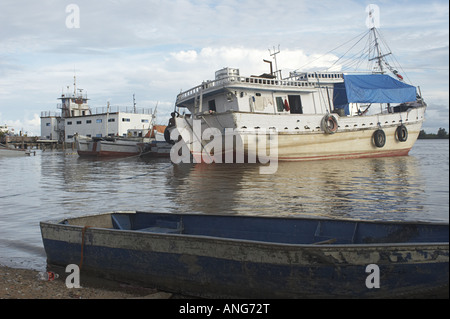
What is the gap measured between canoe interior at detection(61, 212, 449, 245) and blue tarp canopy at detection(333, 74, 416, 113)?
21.3 metres

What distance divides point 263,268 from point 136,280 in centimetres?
197

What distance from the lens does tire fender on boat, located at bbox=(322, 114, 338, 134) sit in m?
25.1

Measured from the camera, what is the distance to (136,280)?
559 cm

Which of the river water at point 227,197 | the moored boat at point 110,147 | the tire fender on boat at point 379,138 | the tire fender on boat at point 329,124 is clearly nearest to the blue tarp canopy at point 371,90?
the tire fender on boat at point 329,124

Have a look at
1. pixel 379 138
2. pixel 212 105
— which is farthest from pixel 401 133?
pixel 212 105

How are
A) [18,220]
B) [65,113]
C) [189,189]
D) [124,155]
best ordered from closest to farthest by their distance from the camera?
[18,220]
[189,189]
[124,155]
[65,113]

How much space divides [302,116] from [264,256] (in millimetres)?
20746

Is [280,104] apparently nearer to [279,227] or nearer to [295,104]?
[295,104]

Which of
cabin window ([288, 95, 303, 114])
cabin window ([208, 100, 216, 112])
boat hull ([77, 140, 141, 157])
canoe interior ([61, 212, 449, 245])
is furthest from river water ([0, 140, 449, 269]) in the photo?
boat hull ([77, 140, 141, 157])

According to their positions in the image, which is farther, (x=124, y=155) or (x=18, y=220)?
(x=124, y=155)

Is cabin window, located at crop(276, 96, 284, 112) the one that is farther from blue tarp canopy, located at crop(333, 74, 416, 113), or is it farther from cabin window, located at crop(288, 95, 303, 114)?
blue tarp canopy, located at crop(333, 74, 416, 113)

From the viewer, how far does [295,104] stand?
84.4 feet

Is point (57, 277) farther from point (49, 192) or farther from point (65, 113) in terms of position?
point (65, 113)

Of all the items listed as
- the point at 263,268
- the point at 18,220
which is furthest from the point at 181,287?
the point at 18,220
